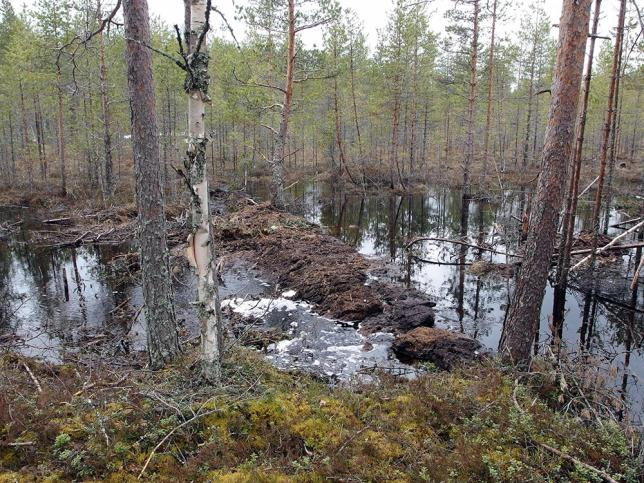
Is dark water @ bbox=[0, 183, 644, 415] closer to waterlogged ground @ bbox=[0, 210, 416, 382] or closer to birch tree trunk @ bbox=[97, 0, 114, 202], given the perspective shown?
waterlogged ground @ bbox=[0, 210, 416, 382]

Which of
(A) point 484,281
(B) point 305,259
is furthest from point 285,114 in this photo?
Result: (A) point 484,281

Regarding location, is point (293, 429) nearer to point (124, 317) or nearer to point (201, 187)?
point (201, 187)

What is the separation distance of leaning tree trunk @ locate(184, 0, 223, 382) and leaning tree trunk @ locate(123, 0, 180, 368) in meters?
1.56

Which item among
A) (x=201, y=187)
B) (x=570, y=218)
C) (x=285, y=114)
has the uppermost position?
(x=285, y=114)

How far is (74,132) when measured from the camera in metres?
28.0

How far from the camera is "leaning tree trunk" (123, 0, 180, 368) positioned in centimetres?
501

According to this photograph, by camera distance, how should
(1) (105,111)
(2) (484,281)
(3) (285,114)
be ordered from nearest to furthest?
(2) (484,281)
(3) (285,114)
(1) (105,111)

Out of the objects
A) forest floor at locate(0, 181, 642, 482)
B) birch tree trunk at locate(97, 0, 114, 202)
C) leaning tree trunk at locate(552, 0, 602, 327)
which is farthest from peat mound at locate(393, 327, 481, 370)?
birch tree trunk at locate(97, 0, 114, 202)

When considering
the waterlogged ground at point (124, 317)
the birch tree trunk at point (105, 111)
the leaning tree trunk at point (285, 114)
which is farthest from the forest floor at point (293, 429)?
the birch tree trunk at point (105, 111)

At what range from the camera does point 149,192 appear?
5.32m

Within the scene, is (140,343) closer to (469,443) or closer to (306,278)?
(306,278)

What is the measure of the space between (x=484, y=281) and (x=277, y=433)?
9076 mm

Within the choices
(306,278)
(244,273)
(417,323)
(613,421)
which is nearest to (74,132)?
(244,273)

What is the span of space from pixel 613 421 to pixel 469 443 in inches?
71.8
